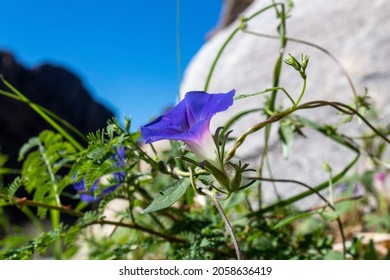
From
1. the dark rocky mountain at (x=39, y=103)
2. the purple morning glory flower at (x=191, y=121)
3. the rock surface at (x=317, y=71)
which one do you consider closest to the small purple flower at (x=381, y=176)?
the rock surface at (x=317, y=71)

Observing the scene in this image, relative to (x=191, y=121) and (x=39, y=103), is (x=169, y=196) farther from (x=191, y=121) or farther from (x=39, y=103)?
(x=39, y=103)

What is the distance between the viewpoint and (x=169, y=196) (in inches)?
17.5

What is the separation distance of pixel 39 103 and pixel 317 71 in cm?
482

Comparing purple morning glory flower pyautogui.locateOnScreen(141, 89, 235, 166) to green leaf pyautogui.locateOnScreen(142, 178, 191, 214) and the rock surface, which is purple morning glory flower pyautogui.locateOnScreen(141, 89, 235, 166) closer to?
green leaf pyautogui.locateOnScreen(142, 178, 191, 214)

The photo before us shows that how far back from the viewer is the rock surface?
6.05 feet

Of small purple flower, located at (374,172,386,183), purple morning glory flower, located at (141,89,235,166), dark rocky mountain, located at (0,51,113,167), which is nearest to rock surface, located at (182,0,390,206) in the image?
small purple flower, located at (374,172,386,183)

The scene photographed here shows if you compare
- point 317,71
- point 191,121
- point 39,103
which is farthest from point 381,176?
point 39,103

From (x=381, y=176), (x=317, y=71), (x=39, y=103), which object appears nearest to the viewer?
(x=381, y=176)

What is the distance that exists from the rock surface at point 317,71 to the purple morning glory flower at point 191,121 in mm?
1338
